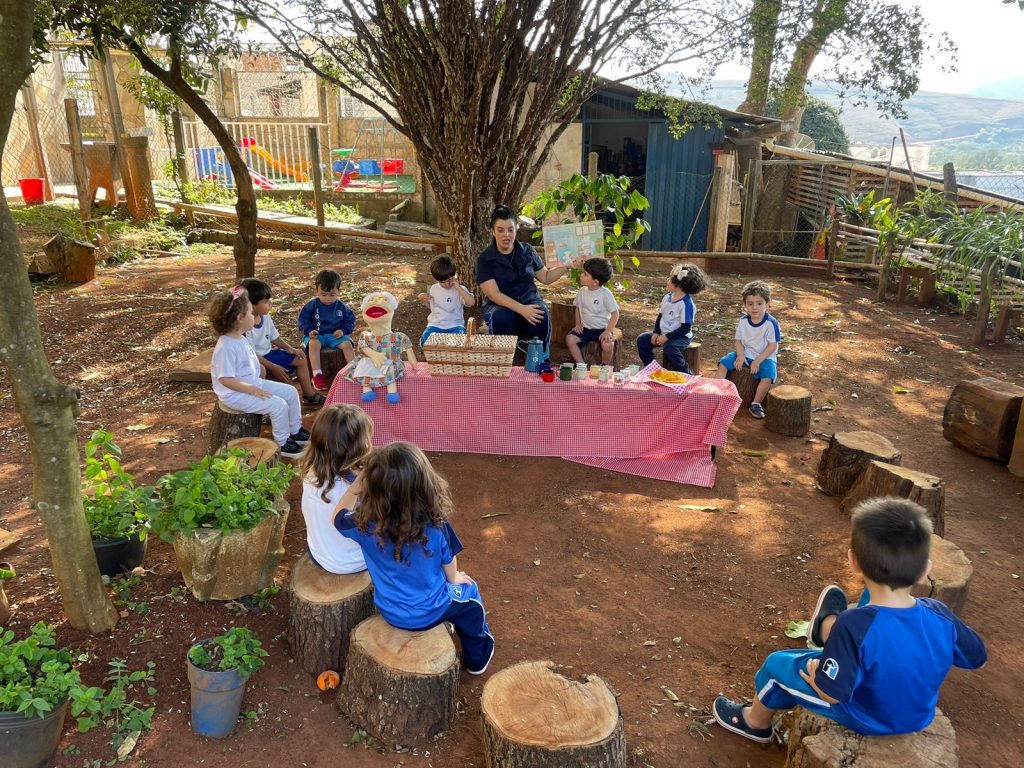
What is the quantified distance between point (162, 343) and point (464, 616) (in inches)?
257

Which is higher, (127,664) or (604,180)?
(604,180)

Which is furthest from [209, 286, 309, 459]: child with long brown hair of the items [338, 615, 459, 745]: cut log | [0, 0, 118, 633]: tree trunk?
[338, 615, 459, 745]: cut log

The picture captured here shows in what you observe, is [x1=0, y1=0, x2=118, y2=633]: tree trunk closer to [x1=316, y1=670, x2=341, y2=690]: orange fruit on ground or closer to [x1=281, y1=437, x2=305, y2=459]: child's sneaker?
[x1=316, y1=670, x2=341, y2=690]: orange fruit on ground

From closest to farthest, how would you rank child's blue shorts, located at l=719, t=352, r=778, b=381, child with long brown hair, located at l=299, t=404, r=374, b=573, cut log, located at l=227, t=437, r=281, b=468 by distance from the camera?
child with long brown hair, located at l=299, t=404, r=374, b=573 → cut log, located at l=227, t=437, r=281, b=468 → child's blue shorts, located at l=719, t=352, r=778, b=381

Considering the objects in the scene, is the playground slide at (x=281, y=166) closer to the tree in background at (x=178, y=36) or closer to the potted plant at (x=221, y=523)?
the tree in background at (x=178, y=36)

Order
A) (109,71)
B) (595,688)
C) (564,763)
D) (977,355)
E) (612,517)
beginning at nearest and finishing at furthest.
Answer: (564,763)
(595,688)
(612,517)
(977,355)
(109,71)

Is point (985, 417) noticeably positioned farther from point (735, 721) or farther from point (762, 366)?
point (735, 721)

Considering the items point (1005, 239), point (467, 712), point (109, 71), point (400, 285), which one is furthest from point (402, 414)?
point (109, 71)

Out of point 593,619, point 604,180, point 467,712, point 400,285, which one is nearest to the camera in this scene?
point 467,712

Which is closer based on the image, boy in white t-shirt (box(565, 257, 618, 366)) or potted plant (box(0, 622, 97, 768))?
potted plant (box(0, 622, 97, 768))

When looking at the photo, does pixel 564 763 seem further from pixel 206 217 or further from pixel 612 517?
pixel 206 217

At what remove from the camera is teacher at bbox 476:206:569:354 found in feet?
21.4

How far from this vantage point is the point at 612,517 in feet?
15.8

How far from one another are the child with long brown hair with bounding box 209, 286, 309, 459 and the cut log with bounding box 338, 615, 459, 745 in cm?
255
